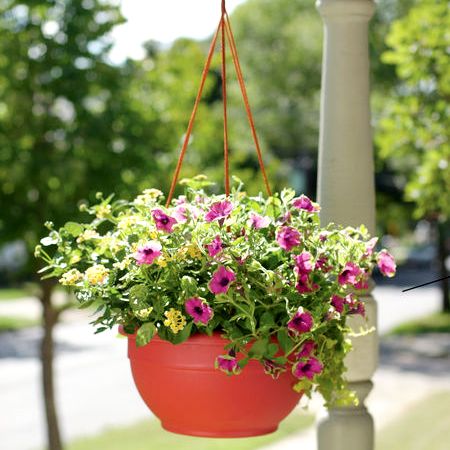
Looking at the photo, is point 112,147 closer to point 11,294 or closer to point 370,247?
point 370,247

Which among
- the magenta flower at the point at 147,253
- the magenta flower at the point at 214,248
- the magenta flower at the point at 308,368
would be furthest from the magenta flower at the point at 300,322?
the magenta flower at the point at 147,253

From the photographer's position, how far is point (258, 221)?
2.14 metres

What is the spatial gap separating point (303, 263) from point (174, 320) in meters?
0.33

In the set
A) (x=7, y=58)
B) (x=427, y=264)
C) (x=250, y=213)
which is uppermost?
(x=7, y=58)

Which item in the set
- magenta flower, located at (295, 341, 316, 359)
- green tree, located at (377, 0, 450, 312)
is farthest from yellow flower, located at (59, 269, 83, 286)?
green tree, located at (377, 0, 450, 312)

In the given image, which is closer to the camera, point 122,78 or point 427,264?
point 122,78

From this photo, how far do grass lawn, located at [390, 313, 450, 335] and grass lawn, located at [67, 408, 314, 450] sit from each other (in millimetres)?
7677

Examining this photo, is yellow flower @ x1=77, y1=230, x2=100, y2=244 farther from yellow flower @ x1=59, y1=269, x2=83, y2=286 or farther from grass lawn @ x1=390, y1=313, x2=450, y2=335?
grass lawn @ x1=390, y1=313, x2=450, y2=335

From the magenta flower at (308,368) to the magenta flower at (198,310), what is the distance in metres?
0.26

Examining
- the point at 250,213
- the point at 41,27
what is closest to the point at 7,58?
the point at 41,27

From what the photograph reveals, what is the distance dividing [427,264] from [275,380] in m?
32.7

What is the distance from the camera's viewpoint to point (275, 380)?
2189 millimetres

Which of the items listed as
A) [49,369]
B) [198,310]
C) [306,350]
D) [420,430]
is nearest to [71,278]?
[198,310]

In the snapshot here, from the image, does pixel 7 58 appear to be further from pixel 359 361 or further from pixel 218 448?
pixel 359 361
